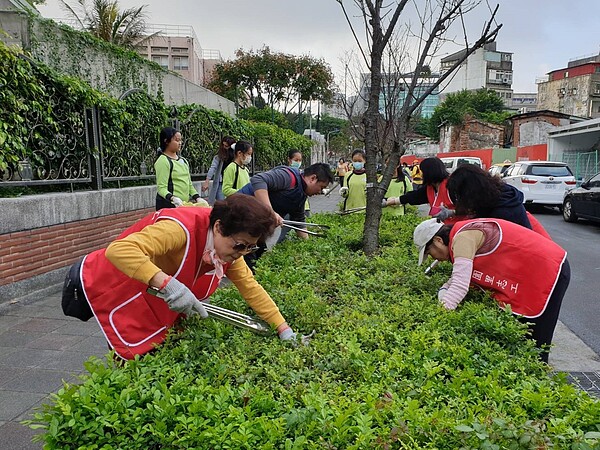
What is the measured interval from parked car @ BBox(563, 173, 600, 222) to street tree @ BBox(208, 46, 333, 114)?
670 inches

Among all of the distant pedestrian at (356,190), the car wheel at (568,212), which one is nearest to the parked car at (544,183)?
the car wheel at (568,212)

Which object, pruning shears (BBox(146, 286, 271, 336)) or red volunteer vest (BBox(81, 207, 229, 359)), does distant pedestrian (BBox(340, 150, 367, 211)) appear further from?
red volunteer vest (BBox(81, 207, 229, 359))

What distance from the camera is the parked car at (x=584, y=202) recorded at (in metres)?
11.3

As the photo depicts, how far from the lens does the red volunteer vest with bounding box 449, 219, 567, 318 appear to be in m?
2.78

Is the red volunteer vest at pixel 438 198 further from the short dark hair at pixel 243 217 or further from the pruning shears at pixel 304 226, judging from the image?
the short dark hair at pixel 243 217

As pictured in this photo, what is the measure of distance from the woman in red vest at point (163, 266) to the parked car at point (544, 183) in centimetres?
1426

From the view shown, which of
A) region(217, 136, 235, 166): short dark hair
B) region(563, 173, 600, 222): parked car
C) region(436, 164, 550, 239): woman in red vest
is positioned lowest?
region(563, 173, 600, 222): parked car

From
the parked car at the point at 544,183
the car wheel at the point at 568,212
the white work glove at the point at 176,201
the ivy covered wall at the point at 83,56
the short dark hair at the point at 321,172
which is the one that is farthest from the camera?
the parked car at the point at 544,183

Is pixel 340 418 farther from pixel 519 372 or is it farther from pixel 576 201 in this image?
pixel 576 201

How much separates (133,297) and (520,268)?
2.10 m

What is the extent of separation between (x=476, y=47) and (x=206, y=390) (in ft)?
13.1

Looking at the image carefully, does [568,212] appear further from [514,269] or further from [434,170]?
[514,269]

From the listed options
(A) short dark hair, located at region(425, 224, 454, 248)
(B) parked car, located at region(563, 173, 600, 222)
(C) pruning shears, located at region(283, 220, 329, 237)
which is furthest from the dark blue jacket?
(B) parked car, located at region(563, 173, 600, 222)

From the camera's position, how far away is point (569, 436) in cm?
157
